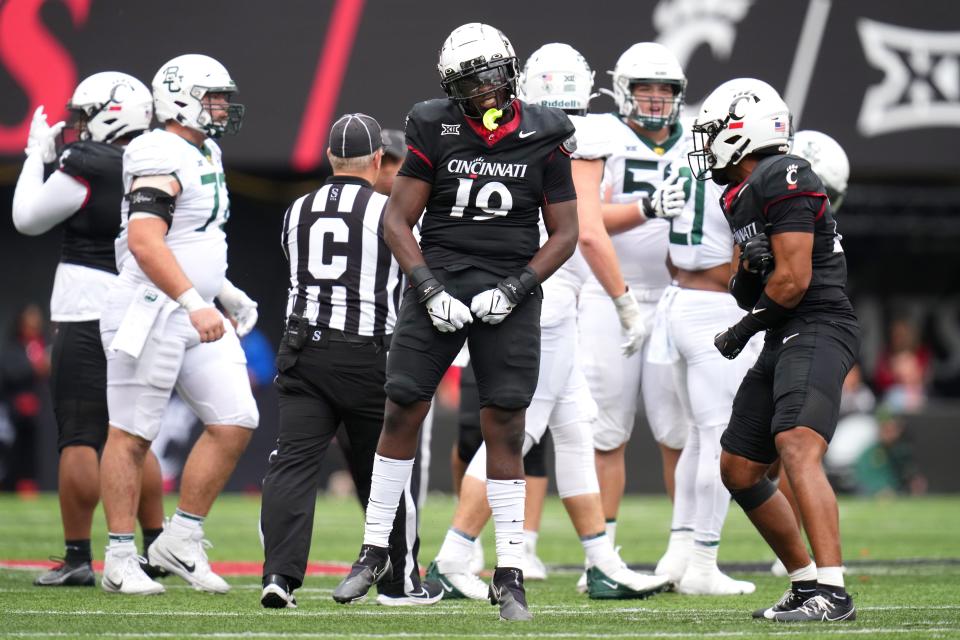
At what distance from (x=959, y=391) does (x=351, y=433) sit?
15.1 metres

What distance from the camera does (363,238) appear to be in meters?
5.75

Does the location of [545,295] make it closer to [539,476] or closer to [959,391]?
[539,476]

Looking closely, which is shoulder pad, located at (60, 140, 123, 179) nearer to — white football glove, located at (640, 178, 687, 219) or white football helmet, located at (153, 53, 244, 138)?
white football helmet, located at (153, 53, 244, 138)

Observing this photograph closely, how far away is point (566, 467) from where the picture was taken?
21.1 feet

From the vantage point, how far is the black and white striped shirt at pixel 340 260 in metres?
5.73

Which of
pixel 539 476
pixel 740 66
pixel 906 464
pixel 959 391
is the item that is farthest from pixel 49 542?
pixel 959 391

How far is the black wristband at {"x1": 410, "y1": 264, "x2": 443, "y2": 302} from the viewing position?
521cm

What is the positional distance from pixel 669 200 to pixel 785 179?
134 centimetres

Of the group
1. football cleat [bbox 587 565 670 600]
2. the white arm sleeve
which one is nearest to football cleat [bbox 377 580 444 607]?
football cleat [bbox 587 565 670 600]

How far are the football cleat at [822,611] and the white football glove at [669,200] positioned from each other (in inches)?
80.4

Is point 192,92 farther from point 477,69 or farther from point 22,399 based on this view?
point 22,399

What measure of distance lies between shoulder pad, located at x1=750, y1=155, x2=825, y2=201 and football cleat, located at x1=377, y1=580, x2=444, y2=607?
6.75 feet

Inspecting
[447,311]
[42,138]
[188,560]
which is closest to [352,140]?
[447,311]

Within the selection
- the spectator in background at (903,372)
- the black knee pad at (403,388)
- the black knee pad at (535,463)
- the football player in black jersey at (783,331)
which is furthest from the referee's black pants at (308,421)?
the spectator in background at (903,372)
